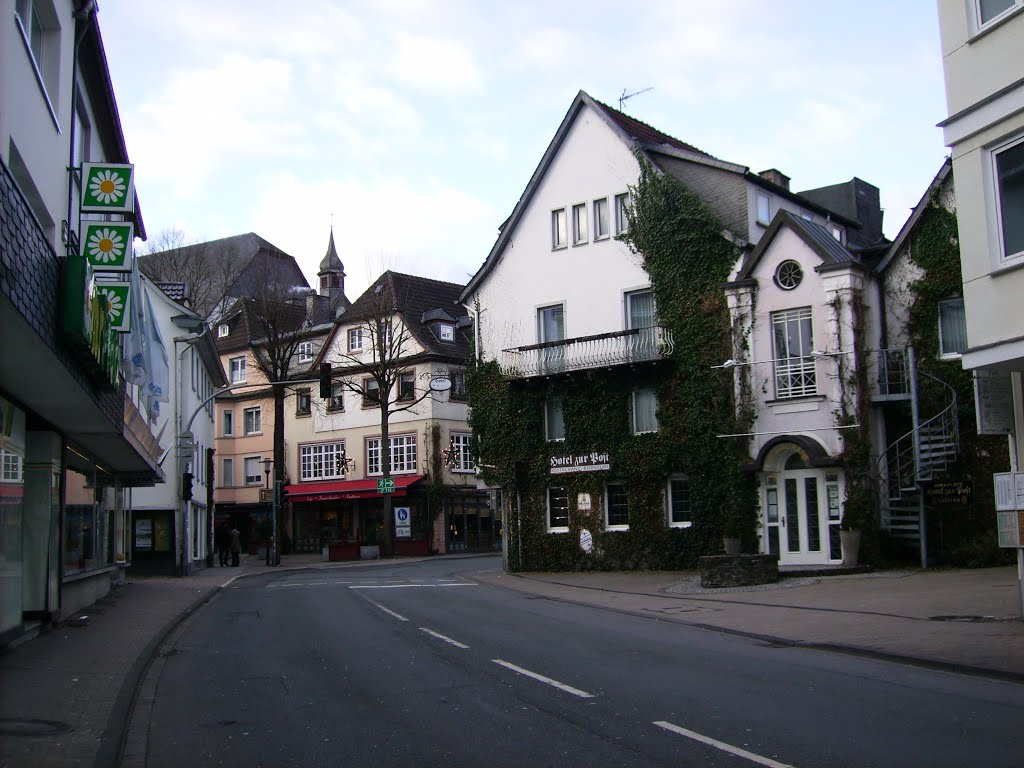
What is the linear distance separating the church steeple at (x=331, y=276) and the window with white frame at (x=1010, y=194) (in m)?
62.3

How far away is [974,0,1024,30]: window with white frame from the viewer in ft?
44.9

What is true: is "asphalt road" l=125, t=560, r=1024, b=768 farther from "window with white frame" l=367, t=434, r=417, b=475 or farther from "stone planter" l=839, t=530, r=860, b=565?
"window with white frame" l=367, t=434, r=417, b=475

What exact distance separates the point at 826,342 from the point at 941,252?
11.5ft

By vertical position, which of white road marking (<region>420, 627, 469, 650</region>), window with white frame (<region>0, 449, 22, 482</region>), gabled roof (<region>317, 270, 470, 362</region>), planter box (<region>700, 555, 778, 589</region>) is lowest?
white road marking (<region>420, 627, 469, 650</region>)

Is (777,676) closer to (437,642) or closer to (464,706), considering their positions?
(464,706)

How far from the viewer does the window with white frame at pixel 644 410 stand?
30891 millimetres

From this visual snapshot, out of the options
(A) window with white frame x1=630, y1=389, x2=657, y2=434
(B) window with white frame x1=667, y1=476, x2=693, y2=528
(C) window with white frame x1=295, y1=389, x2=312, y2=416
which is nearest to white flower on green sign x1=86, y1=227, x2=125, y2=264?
(A) window with white frame x1=630, y1=389, x2=657, y2=434

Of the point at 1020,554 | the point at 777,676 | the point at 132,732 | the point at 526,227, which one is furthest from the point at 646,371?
the point at 132,732

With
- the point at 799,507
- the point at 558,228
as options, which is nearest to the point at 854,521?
the point at 799,507

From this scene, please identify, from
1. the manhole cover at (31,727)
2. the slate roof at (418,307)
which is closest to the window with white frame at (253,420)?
the slate roof at (418,307)

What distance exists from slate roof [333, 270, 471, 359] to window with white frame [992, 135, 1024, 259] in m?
40.3

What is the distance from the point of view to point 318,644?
14.8 meters

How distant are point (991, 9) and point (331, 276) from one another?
63.0 metres

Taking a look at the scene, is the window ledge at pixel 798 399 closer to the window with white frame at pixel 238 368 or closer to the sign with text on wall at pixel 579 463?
the sign with text on wall at pixel 579 463
